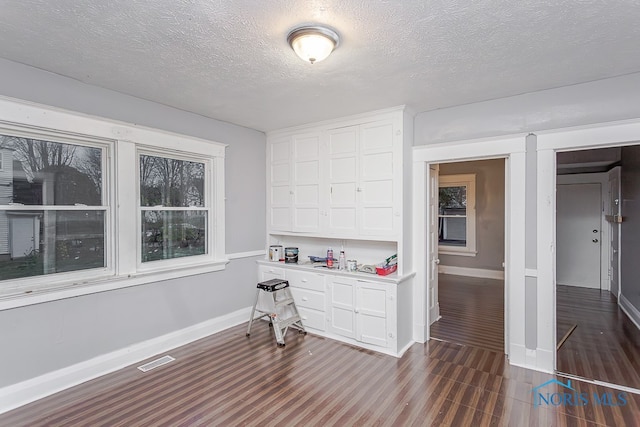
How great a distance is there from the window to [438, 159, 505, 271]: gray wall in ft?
0.38

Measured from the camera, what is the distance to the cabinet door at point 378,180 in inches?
132

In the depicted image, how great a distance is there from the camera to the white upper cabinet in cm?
337

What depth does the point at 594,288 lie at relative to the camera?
225 inches

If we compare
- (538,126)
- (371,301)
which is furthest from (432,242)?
(538,126)

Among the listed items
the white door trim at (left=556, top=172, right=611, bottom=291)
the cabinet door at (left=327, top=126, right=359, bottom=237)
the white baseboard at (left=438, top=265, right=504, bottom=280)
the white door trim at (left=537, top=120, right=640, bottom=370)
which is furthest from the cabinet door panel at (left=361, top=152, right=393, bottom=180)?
the white door trim at (left=556, top=172, right=611, bottom=291)

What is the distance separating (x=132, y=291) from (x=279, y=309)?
165 cm

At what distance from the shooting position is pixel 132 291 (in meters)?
3.06

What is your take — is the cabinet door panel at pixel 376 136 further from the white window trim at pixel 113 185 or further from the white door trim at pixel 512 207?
the white window trim at pixel 113 185

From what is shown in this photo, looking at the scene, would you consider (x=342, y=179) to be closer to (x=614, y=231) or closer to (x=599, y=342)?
(x=599, y=342)

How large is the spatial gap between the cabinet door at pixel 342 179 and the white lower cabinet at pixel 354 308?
613 millimetres

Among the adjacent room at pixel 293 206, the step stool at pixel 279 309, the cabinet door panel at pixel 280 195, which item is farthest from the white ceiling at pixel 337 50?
→ the step stool at pixel 279 309

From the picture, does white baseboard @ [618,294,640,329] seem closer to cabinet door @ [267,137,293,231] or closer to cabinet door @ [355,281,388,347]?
cabinet door @ [355,281,388,347]

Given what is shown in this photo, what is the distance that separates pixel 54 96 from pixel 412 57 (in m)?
2.85

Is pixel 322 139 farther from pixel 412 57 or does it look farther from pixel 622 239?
pixel 622 239
